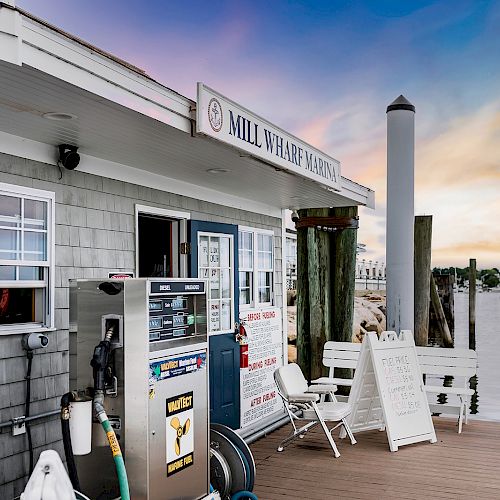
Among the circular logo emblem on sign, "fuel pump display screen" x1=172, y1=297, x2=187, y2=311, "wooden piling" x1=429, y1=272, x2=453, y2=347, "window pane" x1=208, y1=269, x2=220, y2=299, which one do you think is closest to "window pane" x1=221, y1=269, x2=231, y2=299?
"window pane" x1=208, y1=269, x2=220, y2=299

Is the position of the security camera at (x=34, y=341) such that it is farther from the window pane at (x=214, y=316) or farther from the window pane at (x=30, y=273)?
the window pane at (x=214, y=316)

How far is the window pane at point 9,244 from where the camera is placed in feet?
17.0

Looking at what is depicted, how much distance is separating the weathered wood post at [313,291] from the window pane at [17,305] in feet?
16.1

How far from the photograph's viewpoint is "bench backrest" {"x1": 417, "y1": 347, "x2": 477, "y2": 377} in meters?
8.38

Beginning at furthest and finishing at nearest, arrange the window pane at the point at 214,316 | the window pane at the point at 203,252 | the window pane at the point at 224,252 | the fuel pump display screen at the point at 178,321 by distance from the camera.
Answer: the window pane at the point at 224,252
the window pane at the point at 214,316
the window pane at the point at 203,252
the fuel pump display screen at the point at 178,321

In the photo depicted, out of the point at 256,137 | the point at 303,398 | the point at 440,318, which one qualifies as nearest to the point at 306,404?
the point at 303,398

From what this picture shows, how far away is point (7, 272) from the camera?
205 inches

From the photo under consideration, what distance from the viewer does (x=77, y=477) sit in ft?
14.1

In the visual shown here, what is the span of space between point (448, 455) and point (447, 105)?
11473mm

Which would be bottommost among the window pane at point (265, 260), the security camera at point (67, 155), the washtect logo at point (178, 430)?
the washtect logo at point (178, 430)

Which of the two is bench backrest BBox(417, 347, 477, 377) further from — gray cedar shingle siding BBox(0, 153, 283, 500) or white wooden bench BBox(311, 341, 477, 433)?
gray cedar shingle siding BBox(0, 153, 283, 500)

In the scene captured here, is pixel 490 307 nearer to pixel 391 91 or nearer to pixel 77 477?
pixel 391 91

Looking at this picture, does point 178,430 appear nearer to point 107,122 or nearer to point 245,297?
point 107,122

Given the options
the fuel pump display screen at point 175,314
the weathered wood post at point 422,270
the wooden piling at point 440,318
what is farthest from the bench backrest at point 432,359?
the wooden piling at point 440,318
